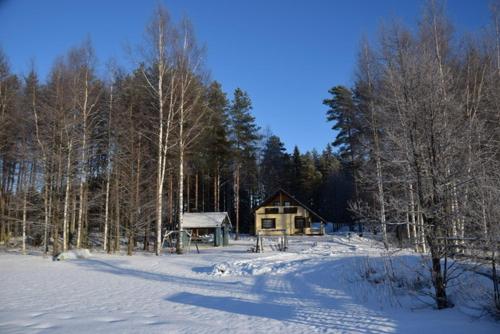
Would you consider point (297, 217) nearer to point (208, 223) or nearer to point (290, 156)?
point (208, 223)

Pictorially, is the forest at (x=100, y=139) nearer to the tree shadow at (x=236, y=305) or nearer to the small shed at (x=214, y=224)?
the small shed at (x=214, y=224)

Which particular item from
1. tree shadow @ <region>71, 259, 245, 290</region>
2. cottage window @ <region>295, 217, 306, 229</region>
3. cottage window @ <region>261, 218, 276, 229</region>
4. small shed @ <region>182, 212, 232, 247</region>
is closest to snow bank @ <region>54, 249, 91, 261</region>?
tree shadow @ <region>71, 259, 245, 290</region>

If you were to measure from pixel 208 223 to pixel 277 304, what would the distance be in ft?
77.1

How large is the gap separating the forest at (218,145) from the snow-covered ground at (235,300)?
43.6 inches

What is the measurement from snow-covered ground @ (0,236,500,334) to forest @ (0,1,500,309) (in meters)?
1.11

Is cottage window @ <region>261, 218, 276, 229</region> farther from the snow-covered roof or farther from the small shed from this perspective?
the snow-covered roof

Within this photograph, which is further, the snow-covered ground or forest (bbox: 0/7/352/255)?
forest (bbox: 0/7/352/255)

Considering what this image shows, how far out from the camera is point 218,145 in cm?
3844

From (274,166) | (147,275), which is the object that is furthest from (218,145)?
(147,275)

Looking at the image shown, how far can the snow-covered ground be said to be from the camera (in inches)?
268

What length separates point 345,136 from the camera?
37.1 m

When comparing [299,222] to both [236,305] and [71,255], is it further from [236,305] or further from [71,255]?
[236,305]

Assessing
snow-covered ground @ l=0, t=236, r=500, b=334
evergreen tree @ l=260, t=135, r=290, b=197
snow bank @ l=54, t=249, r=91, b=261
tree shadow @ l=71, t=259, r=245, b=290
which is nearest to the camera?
snow-covered ground @ l=0, t=236, r=500, b=334

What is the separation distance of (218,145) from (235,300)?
2957 cm
